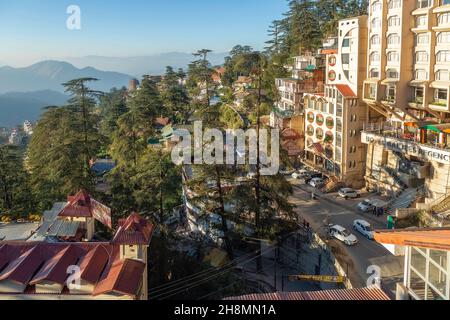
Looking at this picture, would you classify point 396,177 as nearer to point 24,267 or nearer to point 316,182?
point 316,182

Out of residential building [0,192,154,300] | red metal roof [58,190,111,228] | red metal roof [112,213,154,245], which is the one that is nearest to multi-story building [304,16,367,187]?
red metal roof [58,190,111,228]

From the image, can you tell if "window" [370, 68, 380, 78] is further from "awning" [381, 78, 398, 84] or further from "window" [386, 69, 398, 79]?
"awning" [381, 78, 398, 84]

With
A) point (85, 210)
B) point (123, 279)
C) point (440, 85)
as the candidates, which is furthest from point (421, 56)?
point (123, 279)

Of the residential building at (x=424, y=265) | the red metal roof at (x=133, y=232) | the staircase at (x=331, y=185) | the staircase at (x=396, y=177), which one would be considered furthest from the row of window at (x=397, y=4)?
the residential building at (x=424, y=265)

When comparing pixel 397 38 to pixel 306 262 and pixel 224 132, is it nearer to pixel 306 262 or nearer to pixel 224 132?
pixel 224 132

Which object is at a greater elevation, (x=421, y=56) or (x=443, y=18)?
(x=443, y=18)

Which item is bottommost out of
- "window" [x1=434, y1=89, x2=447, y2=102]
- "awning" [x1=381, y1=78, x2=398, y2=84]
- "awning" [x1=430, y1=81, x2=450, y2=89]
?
"window" [x1=434, y1=89, x2=447, y2=102]

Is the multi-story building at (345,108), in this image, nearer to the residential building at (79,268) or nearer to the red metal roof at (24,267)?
the residential building at (79,268)
